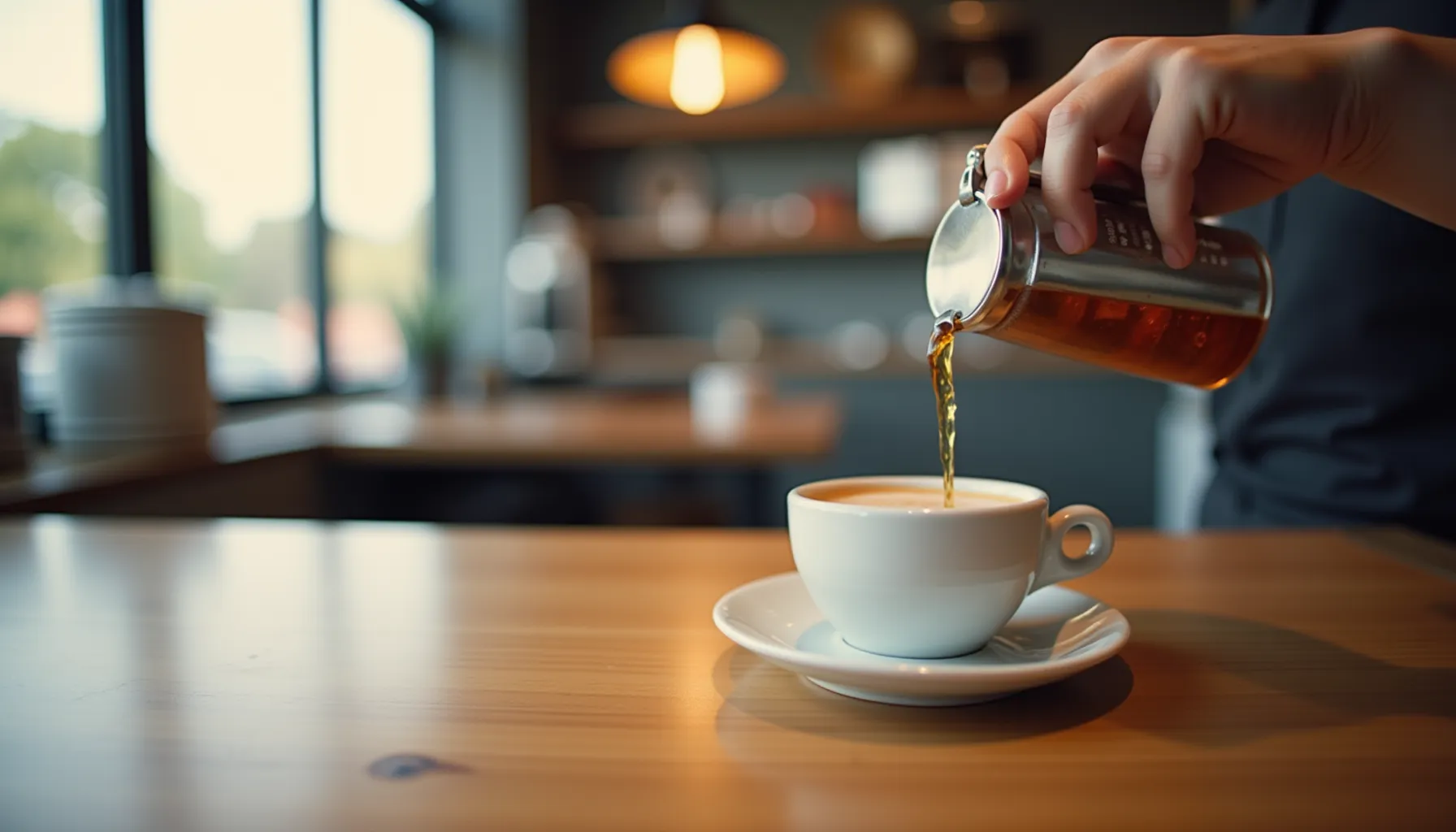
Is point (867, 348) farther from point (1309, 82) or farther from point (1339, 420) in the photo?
point (1309, 82)

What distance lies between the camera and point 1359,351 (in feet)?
3.53

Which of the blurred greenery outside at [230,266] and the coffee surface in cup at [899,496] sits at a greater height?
the blurred greenery outside at [230,266]

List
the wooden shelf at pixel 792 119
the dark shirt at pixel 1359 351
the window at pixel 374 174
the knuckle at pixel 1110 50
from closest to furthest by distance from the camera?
the knuckle at pixel 1110 50, the dark shirt at pixel 1359 351, the window at pixel 374 174, the wooden shelf at pixel 792 119

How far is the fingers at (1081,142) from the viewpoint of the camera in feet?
1.93

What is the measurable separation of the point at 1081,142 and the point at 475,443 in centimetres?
152

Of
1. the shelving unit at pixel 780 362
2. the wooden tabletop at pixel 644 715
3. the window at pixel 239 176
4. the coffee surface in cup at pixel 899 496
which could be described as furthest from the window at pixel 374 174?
the coffee surface in cup at pixel 899 496

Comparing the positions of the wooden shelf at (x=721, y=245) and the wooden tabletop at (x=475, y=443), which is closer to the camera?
the wooden tabletop at (x=475, y=443)

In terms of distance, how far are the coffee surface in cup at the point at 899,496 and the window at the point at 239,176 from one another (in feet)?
6.02

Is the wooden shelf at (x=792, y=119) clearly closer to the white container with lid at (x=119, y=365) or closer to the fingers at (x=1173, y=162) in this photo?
the white container with lid at (x=119, y=365)

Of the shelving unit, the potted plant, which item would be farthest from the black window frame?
the shelving unit

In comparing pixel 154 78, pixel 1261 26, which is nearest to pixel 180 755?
pixel 1261 26

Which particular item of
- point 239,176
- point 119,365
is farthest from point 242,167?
point 119,365

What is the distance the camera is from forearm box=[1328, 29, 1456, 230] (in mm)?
605

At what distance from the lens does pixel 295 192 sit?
305 cm
